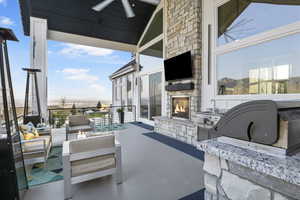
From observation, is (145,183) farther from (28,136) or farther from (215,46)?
(215,46)

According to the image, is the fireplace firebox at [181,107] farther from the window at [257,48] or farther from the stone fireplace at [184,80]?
the window at [257,48]

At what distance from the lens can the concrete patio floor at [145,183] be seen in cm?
190

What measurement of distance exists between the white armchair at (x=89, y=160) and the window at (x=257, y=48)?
2.88 meters

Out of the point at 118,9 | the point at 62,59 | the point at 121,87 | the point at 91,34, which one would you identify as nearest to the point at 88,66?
the point at 62,59

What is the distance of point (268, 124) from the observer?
2.35ft

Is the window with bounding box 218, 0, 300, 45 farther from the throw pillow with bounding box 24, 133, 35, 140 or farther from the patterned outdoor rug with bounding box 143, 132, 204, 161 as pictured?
the throw pillow with bounding box 24, 133, 35, 140

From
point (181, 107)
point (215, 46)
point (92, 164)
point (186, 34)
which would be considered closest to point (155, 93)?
point (181, 107)

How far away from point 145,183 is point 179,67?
3.28 metres

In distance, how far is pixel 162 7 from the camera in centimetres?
547

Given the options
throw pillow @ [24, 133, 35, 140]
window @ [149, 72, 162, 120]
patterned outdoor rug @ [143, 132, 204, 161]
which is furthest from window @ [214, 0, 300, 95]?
throw pillow @ [24, 133, 35, 140]

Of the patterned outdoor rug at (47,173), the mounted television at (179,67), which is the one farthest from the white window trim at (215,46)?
the patterned outdoor rug at (47,173)

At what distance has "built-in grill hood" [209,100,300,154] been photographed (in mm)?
675

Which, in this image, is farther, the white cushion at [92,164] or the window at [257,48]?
the window at [257,48]

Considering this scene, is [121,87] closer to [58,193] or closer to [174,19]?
[174,19]
